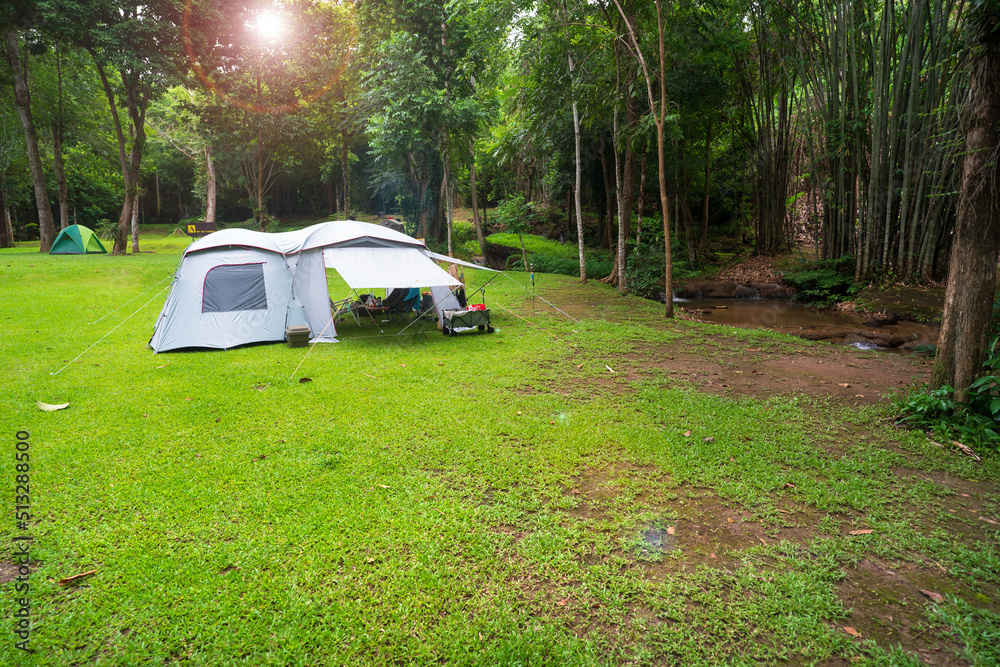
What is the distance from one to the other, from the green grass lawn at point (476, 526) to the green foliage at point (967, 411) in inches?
8.9

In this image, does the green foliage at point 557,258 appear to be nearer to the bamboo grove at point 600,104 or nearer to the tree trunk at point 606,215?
the tree trunk at point 606,215

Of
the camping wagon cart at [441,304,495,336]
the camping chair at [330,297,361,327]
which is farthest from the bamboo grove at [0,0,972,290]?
the camping chair at [330,297,361,327]

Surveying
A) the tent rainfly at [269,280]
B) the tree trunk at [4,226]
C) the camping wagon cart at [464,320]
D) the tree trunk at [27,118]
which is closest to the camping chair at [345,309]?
the tent rainfly at [269,280]

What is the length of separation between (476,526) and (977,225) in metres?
4.84

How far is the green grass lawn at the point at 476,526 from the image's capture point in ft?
7.64

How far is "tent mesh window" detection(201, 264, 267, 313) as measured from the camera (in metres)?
8.16

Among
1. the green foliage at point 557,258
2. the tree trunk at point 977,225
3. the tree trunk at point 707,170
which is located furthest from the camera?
the green foliage at point 557,258

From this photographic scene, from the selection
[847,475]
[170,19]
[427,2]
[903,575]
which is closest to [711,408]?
[847,475]

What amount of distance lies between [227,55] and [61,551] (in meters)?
20.3

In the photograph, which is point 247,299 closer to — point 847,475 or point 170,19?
point 847,475

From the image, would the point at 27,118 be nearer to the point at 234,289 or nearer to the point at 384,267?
the point at 234,289

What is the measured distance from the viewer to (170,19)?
15992 millimetres

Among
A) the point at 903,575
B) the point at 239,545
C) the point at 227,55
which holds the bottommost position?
the point at 903,575

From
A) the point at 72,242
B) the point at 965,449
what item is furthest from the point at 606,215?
the point at 72,242
